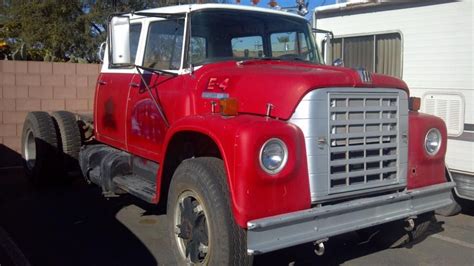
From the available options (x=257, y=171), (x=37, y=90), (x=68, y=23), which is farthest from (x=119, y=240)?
(x=68, y=23)

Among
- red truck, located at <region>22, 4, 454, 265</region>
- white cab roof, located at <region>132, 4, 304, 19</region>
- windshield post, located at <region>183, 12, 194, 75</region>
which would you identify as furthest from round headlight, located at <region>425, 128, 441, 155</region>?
windshield post, located at <region>183, 12, 194, 75</region>

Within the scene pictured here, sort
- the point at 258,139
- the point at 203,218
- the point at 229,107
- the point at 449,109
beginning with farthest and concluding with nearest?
the point at 449,109 → the point at 203,218 → the point at 229,107 → the point at 258,139

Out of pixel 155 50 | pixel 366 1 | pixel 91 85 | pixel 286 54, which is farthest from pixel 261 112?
pixel 91 85

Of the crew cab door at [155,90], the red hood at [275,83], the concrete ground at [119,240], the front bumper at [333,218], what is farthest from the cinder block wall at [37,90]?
the front bumper at [333,218]

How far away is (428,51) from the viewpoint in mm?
6668

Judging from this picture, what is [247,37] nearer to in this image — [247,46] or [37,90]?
[247,46]

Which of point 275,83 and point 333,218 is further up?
point 275,83

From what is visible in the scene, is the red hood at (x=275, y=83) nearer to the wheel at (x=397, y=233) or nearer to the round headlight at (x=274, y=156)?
the round headlight at (x=274, y=156)

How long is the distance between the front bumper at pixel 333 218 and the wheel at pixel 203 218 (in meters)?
0.25

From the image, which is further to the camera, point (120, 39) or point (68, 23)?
point (68, 23)

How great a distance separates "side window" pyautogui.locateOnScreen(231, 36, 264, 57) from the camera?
5.32 metres

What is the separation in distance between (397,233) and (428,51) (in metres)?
2.51

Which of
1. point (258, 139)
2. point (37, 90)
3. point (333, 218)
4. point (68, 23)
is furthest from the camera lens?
point (68, 23)

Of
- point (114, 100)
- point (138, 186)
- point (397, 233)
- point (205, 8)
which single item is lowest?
point (397, 233)
